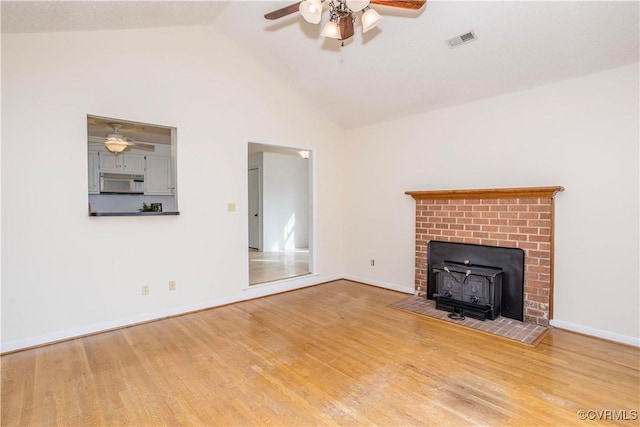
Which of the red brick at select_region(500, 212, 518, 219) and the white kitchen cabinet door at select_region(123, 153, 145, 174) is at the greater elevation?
the white kitchen cabinet door at select_region(123, 153, 145, 174)

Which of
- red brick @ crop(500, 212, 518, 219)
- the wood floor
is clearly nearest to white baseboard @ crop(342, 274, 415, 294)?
the wood floor

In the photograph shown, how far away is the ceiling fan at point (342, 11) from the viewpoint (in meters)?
2.15

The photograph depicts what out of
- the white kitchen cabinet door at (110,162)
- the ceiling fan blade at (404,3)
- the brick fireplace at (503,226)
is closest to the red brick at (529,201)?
the brick fireplace at (503,226)

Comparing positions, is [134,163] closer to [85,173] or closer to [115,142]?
[115,142]

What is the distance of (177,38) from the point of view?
11.7 ft

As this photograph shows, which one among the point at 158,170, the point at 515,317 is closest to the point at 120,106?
→ the point at 158,170

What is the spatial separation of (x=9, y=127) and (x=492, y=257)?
4661mm

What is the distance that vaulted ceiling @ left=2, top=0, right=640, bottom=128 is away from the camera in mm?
2592

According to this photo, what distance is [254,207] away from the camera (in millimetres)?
8430

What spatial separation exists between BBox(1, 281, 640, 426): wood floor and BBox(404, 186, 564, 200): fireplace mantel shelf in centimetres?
135

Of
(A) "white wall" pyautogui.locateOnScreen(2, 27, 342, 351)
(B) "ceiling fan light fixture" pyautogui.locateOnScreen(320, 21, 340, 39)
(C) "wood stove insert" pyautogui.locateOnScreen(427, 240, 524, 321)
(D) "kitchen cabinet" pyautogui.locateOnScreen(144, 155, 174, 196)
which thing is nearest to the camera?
(B) "ceiling fan light fixture" pyautogui.locateOnScreen(320, 21, 340, 39)

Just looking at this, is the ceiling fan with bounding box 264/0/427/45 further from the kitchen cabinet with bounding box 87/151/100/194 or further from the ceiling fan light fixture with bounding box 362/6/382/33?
the kitchen cabinet with bounding box 87/151/100/194

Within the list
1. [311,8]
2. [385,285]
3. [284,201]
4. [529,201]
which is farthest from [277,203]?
[311,8]

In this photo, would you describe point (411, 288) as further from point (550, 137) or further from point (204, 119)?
point (204, 119)
